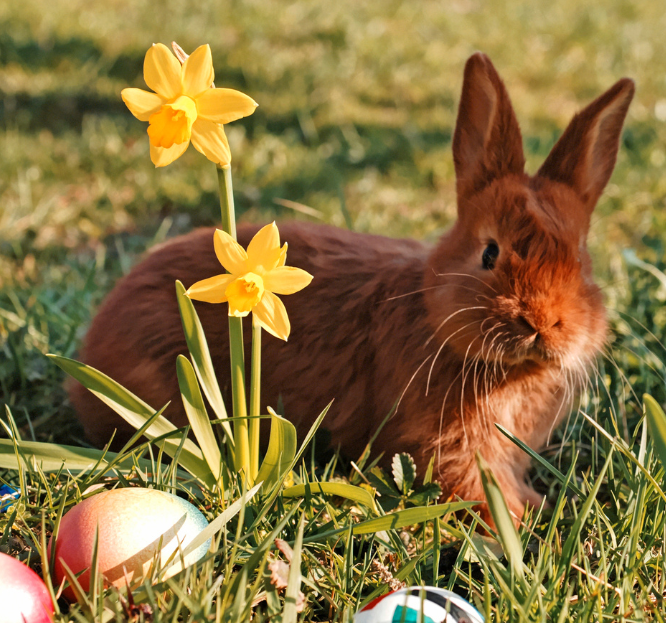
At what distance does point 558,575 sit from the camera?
5.48ft

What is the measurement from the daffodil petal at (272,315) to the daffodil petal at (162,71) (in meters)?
0.50

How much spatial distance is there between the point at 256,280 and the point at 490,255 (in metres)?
0.89

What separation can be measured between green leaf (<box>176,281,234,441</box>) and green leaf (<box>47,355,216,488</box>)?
0.12 m

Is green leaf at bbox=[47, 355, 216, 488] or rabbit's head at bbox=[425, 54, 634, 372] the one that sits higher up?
rabbit's head at bbox=[425, 54, 634, 372]

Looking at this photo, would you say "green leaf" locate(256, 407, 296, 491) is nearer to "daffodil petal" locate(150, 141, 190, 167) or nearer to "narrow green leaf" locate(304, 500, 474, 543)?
"narrow green leaf" locate(304, 500, 474, 543)

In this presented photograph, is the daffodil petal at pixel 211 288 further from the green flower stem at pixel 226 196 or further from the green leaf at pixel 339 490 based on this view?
the green leaf at pixel 339 490

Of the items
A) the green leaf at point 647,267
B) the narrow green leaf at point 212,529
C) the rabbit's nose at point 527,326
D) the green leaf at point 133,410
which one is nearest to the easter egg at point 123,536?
the narrow green leaf at point 212,529

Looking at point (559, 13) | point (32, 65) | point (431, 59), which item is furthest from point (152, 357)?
point (559, 13)

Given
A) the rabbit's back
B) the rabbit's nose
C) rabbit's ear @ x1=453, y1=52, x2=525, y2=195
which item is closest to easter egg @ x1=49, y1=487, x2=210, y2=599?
the rabbit's back

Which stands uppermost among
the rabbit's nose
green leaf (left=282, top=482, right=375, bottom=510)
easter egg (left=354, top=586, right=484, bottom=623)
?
the rabbit's nose

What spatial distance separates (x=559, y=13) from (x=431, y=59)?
88.9 inches

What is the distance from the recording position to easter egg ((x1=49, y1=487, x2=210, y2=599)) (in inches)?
65.7

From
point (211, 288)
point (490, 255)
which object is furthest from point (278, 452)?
point (490, 255)

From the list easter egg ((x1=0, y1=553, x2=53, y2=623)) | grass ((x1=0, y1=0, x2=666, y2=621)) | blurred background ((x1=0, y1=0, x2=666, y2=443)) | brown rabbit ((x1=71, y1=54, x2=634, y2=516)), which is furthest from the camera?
blurred background ((x1=0, y1=0, x2=666, y2=443))
